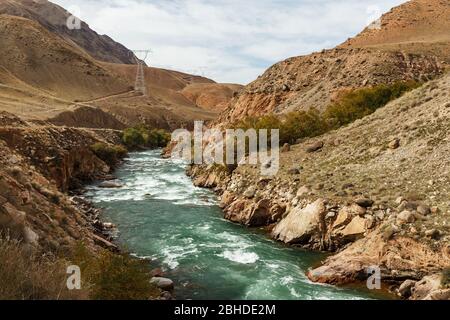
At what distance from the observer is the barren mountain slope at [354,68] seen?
4700 centimetres

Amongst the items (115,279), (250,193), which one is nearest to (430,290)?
(115,279)

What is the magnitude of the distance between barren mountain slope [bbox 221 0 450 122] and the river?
2305cm

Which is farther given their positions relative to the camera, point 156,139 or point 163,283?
point 156,139

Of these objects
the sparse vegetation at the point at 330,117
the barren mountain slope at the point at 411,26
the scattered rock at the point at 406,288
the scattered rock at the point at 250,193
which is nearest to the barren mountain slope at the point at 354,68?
the barren mountain slope at the point at 411,26

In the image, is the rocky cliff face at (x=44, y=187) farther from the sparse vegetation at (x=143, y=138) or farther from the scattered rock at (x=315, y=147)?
the sparse vegetation at (x=143, y=138)

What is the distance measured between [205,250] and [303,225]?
177 inches

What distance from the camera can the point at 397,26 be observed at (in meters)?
67.7

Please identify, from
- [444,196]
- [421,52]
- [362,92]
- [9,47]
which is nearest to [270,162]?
[444,196]

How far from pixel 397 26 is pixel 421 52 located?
19805 millimetres

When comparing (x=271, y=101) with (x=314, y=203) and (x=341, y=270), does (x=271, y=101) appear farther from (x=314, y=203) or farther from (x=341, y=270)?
(x=341, y=270)

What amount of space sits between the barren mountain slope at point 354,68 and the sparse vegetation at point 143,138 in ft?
45.6

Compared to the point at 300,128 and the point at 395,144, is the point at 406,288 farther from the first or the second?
the point at 300,128

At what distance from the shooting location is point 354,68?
4975cm

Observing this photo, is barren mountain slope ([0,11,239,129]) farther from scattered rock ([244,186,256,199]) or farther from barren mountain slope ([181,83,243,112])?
scattered rock ([244,186,256,199])
